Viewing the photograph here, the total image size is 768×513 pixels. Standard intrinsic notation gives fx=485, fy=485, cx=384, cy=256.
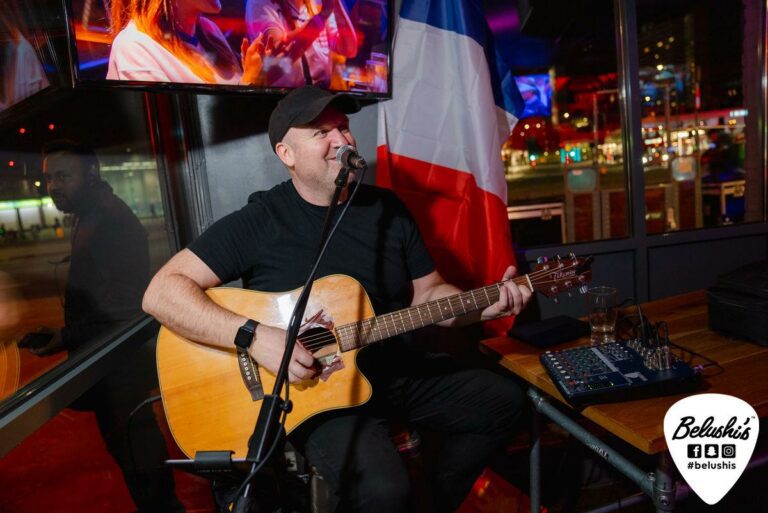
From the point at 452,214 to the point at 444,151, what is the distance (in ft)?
0.98

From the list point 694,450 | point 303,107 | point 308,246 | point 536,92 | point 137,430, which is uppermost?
point 536,92

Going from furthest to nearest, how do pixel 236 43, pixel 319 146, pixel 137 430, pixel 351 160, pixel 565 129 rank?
pixel 565 129, pixel 137 430, pixel 236 43, pixel 319 146, pixel 351 160

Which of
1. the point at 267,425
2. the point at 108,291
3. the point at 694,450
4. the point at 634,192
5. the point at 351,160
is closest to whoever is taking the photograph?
the point at 267,425

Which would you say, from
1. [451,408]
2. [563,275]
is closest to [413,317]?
[451,408]

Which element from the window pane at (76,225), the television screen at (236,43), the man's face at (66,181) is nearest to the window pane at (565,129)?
the television screen at (236,43)

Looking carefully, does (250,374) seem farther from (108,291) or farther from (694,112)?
(694,112)

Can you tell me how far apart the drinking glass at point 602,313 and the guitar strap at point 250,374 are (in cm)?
113

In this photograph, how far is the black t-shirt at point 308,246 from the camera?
1762 mm

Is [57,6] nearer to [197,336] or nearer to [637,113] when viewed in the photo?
[197,336]

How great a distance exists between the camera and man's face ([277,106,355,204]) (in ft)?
5.75

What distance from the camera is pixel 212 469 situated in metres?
1.06

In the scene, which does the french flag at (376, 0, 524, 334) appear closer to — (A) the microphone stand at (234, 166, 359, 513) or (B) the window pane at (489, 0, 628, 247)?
(B) the window pane at (489, 0, 628, 247)

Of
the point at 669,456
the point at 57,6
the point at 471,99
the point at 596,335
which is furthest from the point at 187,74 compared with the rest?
the point at 669,456

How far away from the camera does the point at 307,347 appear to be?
5.38ft
